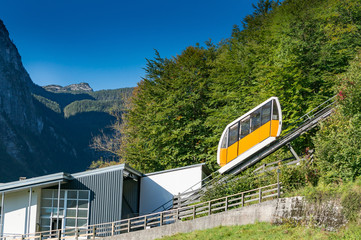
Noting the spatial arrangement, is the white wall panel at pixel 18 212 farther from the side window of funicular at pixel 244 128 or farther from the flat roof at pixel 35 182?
the side window of funicular at pixel 244 128

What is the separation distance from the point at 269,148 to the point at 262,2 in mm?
20697

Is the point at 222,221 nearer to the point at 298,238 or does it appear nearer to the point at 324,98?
the point at 298,238

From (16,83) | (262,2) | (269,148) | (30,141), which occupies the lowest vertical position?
(269,148)

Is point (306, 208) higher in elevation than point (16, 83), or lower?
lower

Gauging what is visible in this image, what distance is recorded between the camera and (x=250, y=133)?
23.3 metres

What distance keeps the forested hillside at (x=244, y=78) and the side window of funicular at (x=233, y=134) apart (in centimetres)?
418

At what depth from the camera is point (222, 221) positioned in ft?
65.1

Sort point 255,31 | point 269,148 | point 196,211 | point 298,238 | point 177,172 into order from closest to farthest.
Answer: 1. point 298,238
2. point 196,211
3. point 269,148
4. point 177,172
5. point 255,31

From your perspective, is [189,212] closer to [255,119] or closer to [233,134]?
[233,134]

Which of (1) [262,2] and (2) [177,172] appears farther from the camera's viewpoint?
(1) [262,2]

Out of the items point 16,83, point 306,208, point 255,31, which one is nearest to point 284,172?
point 306,208

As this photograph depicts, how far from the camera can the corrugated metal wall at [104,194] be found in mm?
24984

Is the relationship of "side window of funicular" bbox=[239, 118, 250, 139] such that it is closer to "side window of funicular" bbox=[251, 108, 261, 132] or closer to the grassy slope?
"side window of funicular" bbox=[251, 108, 261, 132]

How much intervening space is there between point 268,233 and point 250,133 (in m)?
7.75
